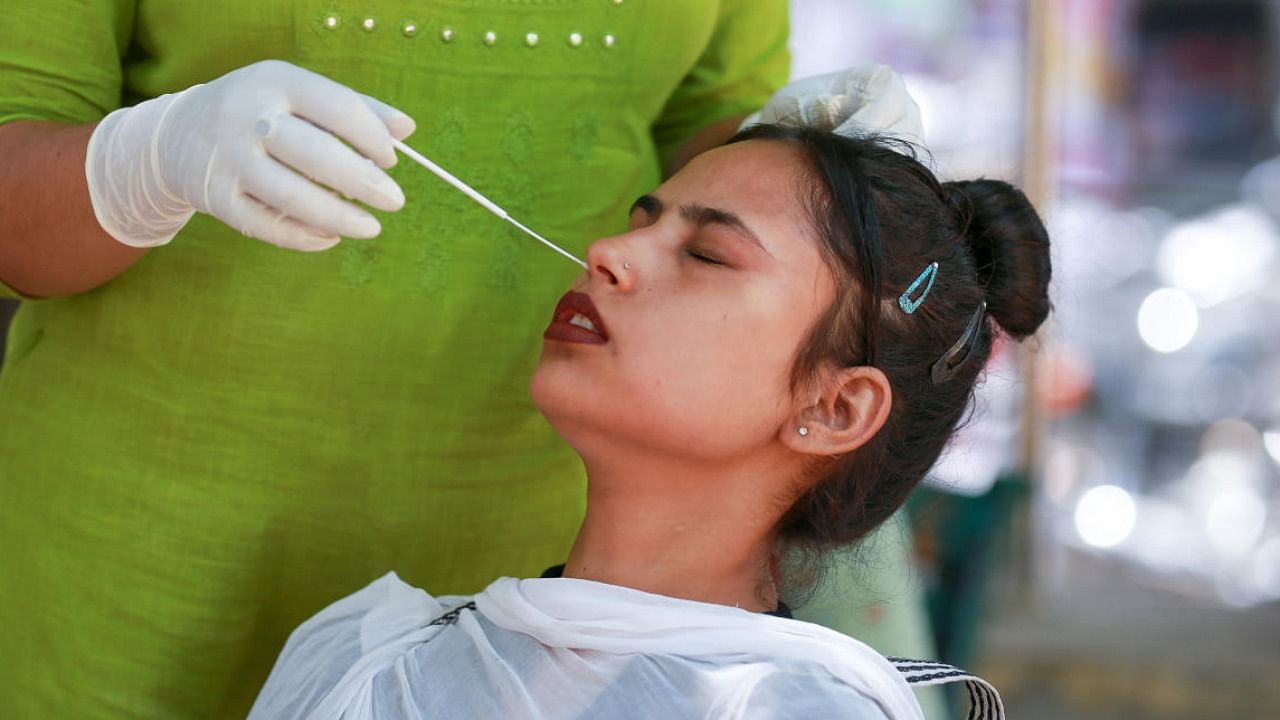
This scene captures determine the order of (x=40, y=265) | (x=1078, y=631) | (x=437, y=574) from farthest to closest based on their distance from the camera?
(x=1078, y=631)
(x=437, y=574)
(x=40, y=265)

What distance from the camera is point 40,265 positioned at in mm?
1368

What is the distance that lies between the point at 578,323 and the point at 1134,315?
10.5ft

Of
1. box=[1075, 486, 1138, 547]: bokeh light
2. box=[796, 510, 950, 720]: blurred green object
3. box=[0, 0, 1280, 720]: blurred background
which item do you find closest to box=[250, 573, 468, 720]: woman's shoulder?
box=[796, 510, 950, 720]: blurred green object

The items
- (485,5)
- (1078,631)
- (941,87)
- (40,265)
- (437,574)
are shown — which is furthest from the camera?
(941,87)

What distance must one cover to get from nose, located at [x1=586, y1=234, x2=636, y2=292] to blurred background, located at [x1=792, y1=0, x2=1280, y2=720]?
102 inches

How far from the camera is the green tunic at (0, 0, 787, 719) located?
4.83ft

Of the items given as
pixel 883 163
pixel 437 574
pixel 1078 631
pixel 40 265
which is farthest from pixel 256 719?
pixel 1078 631

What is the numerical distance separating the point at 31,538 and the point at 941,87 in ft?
10.3

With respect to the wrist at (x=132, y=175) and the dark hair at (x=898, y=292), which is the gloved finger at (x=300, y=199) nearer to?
the wrist at (x=132, y=175)

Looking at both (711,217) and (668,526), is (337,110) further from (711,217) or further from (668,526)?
(668,526)

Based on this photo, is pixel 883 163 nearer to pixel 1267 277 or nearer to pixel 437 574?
pixel 437 574

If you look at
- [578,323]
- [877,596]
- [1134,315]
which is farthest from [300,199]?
[1134,315]

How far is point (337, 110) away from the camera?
1.21 metres

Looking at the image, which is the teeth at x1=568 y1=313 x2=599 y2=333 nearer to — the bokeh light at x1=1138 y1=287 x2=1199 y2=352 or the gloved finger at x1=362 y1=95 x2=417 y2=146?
the gloved finger at x1=362 y1=95 x2=417 y2=146
